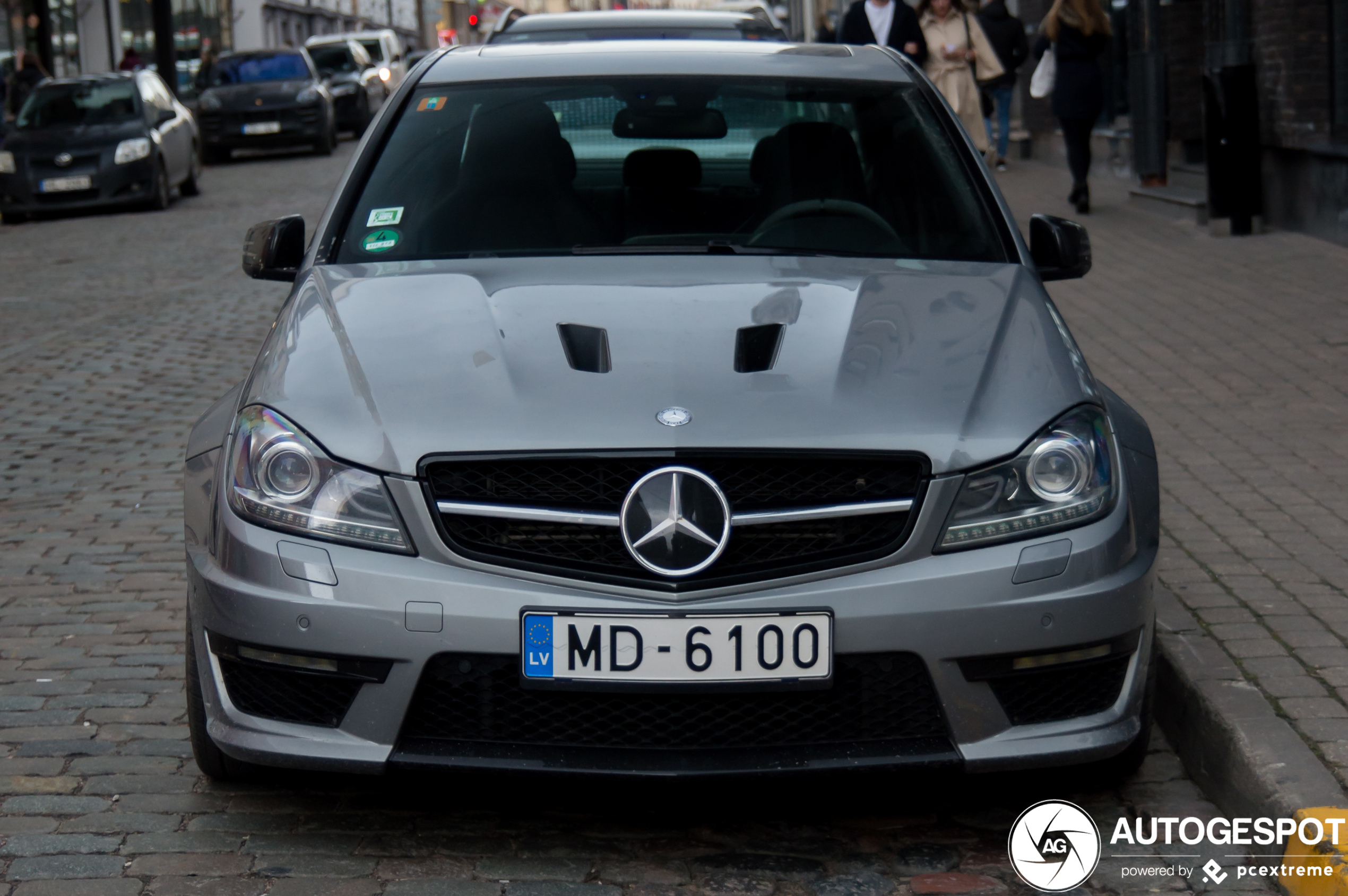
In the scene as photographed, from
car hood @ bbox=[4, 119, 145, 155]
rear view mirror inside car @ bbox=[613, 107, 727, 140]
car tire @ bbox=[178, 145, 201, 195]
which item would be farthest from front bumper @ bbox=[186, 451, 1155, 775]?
car tire @ bbox=[178, 145, 201, 195]

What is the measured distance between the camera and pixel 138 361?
32.2 feet

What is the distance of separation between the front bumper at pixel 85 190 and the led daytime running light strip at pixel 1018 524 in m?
17.7

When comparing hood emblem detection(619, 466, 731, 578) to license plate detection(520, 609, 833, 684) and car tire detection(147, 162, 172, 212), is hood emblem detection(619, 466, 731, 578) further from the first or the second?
car tire detection(147, 162, 172, 212)

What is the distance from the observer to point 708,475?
317 centimetres

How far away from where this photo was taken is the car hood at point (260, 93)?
27.8 m

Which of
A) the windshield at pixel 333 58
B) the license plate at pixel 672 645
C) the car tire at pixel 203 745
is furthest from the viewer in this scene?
the windshield at pixel 333 58

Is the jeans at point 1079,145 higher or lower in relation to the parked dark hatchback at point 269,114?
lower

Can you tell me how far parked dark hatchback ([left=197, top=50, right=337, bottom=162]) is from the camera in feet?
91.0

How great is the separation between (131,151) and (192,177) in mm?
1989

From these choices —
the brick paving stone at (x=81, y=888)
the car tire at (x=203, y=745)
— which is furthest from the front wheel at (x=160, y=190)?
the brick paving stone at (x=81, y=888)

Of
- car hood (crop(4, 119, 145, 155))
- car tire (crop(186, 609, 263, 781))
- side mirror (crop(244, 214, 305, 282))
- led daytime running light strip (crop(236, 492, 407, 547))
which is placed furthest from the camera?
car hood (crop(4, 119, 145, 155))

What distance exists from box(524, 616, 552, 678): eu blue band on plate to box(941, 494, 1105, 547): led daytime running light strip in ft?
2.40

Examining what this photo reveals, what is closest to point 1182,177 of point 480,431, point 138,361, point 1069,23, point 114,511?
point 1069,23

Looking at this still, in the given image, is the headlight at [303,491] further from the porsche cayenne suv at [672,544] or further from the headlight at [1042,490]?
the headlight at [1042,490]
